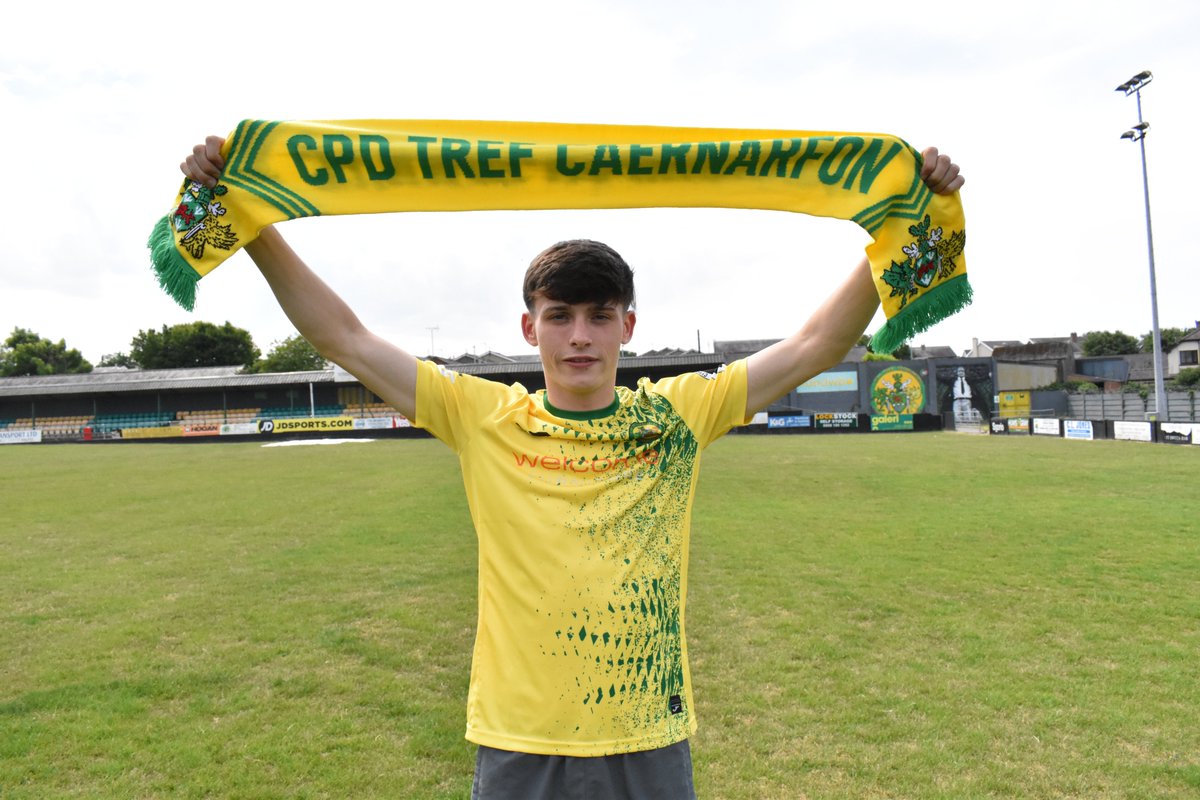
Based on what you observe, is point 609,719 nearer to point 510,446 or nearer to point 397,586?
point 510,446

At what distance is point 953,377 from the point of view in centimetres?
4453

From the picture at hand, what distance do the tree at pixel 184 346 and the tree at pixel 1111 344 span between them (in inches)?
3590

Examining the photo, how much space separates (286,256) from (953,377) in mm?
47194

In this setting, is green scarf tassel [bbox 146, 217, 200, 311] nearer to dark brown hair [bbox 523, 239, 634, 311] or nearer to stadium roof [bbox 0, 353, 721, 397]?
dark brown hair [bbox 523, 239, 634, 311]

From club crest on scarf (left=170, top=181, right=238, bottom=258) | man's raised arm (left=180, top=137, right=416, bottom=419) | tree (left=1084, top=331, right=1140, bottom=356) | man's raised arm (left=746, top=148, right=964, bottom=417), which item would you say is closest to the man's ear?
man's raised arm (left=180, top=137, right=416, bottom=419)

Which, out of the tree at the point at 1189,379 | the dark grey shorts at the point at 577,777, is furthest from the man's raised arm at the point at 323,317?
the tree at the point at 1189,379

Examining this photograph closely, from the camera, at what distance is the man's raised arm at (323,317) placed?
7.30ft

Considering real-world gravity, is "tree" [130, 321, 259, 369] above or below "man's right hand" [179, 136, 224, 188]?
above

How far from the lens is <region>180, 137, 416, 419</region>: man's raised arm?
2227 millimetres

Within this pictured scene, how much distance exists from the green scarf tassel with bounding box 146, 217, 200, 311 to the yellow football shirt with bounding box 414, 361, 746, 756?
73 cm

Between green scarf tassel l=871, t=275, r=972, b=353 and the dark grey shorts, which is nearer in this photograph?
the dark grey shorts

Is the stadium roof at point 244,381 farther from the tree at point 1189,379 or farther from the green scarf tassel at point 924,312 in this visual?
the green scarf tassel at point 924,312

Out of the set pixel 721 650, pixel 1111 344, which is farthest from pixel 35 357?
pixel 1111 344

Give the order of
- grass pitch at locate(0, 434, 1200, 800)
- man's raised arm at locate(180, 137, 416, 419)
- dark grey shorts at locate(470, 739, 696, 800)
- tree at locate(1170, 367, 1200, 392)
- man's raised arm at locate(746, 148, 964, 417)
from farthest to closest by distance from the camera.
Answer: tree at locate(1170, 367, 1200, 392) < grass pitch at locate(0, 434, 1200, 800) < man's raised arm at locate(746, 148, 964, 417) < man's raised arm at locate(180, 137, 416, 419) < dark grey shorts at locate(470, 739, 696, 800)
